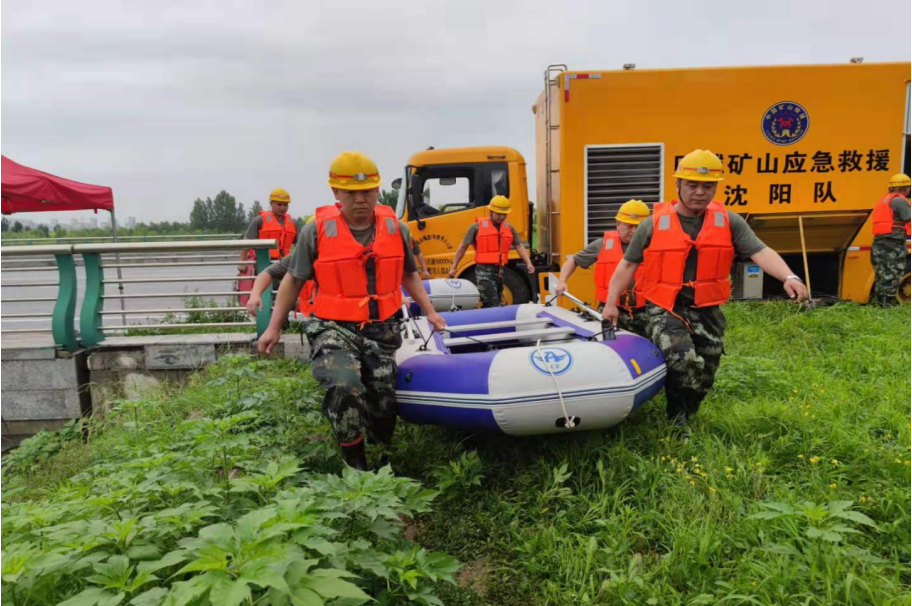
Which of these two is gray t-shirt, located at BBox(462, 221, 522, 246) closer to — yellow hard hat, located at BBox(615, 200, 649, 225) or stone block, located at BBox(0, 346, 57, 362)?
yellow hard hat, located at BBox(615, 200, 649, 225)

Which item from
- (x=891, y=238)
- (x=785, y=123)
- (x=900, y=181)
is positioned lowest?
(x=891, y=238)

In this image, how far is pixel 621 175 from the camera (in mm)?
7215

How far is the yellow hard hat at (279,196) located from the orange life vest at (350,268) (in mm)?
4099

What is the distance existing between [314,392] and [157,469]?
1.93 meters

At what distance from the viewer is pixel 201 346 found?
5.85 meters

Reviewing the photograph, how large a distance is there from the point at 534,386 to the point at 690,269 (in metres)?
1.28

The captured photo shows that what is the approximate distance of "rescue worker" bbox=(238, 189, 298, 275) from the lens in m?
6.92

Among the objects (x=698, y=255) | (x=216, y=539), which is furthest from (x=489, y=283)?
(x=216, y=539)

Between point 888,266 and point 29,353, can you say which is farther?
point 888,266

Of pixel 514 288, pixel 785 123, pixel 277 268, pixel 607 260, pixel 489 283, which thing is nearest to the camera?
pixel 277 268

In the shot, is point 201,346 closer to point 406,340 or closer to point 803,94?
point 406,340

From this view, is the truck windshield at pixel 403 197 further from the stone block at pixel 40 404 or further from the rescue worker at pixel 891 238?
the rescue worker at pixel 891 238

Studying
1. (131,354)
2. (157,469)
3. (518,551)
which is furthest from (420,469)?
(131,354)

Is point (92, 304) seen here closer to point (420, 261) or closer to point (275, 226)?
point (275, 226)
